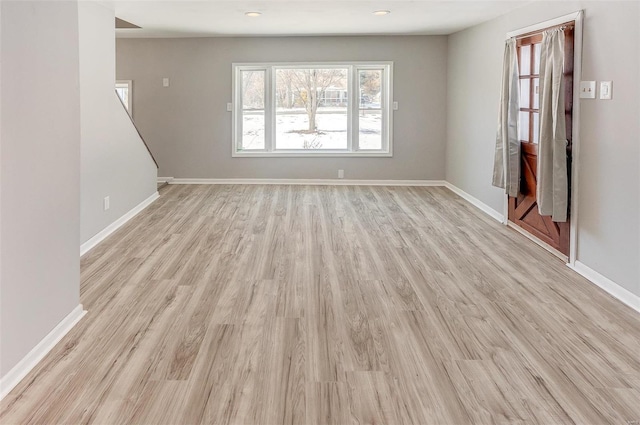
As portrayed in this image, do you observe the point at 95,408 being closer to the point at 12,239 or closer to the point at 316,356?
the point at 12,239

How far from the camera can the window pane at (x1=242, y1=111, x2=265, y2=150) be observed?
29.1 ft

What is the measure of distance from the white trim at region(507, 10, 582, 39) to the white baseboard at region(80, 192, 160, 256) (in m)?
4.39

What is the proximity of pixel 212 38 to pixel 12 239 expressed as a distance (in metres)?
6.72

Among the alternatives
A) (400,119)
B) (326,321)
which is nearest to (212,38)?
(400,119)

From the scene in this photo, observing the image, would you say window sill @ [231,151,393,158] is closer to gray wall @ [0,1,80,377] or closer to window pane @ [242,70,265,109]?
window pane @ [242,70,265,109]

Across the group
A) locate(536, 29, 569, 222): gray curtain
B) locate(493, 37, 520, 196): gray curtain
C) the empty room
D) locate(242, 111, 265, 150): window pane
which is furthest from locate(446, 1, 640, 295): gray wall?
locate(242, 111, 265, 150): window pane

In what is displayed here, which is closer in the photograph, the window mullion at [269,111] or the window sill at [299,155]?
the window mullion at [269,111]

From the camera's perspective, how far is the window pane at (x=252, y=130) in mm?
8883

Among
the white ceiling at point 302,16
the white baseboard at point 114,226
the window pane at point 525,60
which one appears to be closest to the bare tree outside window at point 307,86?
the white ceiling at point 302,16

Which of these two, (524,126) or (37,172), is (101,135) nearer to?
(37,172)

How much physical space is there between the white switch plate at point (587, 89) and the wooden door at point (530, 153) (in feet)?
2.71

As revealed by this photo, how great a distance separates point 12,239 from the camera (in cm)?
243

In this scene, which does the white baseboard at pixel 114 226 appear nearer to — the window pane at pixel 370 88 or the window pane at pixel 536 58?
the window pane at pixel 370 88

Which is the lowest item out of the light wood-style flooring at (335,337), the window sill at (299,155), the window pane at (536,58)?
the light wood-style flooring at (335,337)
